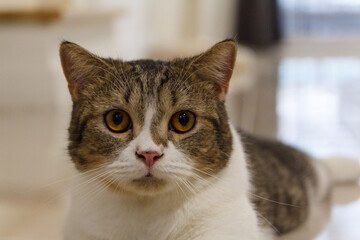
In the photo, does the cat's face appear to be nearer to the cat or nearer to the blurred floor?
the cat

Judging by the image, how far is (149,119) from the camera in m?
1.28

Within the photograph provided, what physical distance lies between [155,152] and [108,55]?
6.02 feet

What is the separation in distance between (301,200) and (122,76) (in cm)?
91

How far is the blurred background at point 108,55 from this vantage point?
7.63 feet

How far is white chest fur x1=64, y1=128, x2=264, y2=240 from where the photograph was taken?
4.42 feet

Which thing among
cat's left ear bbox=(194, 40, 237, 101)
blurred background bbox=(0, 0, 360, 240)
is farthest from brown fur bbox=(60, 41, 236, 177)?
blurred background bbox=(0, 0, 360, 240)

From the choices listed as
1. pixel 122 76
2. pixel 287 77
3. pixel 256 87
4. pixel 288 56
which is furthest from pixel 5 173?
pixel 288 56

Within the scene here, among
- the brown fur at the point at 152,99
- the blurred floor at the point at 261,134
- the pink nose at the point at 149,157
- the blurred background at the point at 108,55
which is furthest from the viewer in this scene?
the blurred background at the point at 108,55

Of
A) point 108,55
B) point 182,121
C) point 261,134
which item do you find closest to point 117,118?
point 182,121

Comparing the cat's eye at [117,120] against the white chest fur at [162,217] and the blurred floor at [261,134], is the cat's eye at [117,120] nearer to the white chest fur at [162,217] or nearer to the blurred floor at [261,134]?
the white chest fur at [162,217]

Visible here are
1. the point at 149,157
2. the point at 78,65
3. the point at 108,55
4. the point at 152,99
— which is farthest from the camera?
the point at 108,55

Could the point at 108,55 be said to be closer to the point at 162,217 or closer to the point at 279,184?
the point at 279,184

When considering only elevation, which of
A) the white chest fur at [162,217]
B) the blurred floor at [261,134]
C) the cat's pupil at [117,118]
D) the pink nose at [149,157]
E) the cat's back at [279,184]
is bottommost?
the blurred floor at [261,134]

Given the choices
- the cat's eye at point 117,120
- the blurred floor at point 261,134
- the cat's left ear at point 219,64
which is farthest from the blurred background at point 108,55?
the cat's left ear at point 219,64
